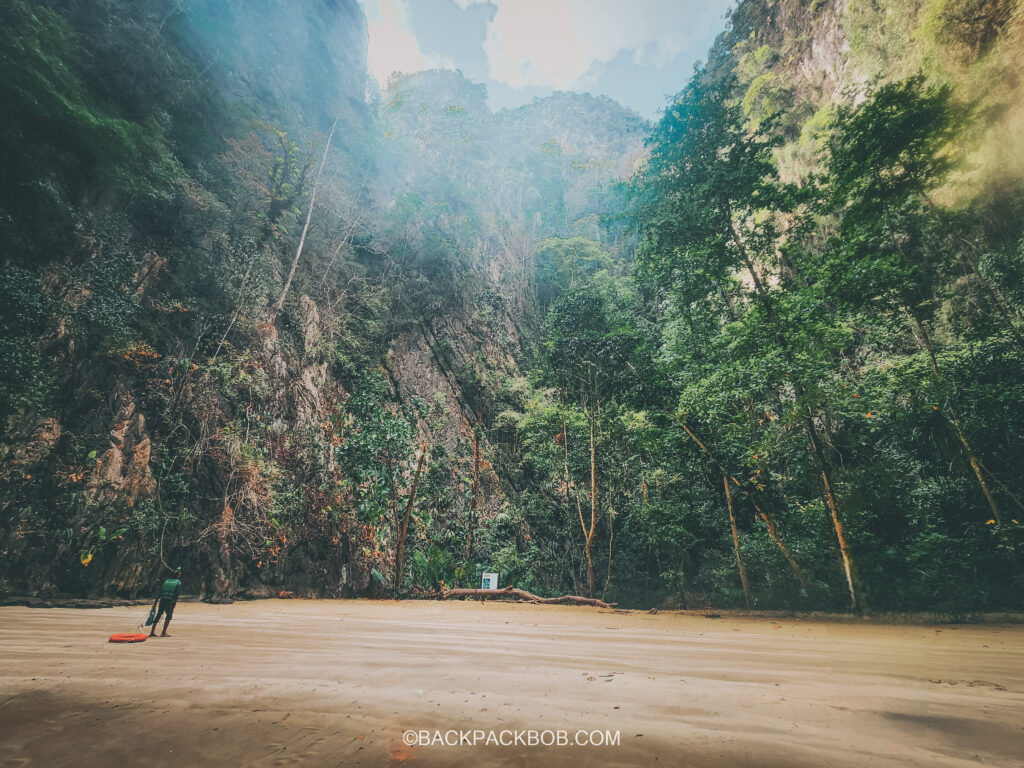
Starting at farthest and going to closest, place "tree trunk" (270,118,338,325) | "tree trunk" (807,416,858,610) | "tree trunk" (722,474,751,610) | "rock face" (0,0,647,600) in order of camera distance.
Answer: "tree trunk" (270,118,338,325) < "tree trunk" (722,474,751,610) < "rock face" (0,0,647,600) < "tree trunk" (807,416,858,610)

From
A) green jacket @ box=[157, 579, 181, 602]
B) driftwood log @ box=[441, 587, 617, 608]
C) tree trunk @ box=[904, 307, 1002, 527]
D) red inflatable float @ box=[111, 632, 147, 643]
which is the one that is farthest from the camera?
driftwood log @ box=[441, 587, 617, 608]

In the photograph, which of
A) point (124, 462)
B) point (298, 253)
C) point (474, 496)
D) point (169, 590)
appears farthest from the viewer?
point (298, 253)

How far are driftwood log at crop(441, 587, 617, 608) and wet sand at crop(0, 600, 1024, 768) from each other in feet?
24.1

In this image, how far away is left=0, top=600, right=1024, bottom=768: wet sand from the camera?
1.18 meters

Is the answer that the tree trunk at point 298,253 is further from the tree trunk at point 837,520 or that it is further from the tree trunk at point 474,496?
the tree trunk at point 837,520

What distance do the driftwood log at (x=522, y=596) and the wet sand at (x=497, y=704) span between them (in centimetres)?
734

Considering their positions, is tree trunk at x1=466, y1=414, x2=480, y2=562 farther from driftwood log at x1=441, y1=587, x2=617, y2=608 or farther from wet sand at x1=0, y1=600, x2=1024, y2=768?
wet sand at x1=0, y1=600, x2=1024, y2=768

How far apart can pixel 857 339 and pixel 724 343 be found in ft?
20.0

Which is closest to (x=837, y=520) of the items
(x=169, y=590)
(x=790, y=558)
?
(x=790, y=558)

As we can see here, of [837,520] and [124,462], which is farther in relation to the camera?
[124,462]

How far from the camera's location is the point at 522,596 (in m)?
11.0

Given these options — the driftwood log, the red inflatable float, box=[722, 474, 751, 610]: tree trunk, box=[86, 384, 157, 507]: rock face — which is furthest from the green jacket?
box=[722, 474, 751, 610]: tree trunk

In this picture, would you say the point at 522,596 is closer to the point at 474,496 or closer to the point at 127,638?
the point at 474,496

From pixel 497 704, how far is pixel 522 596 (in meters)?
10.5
